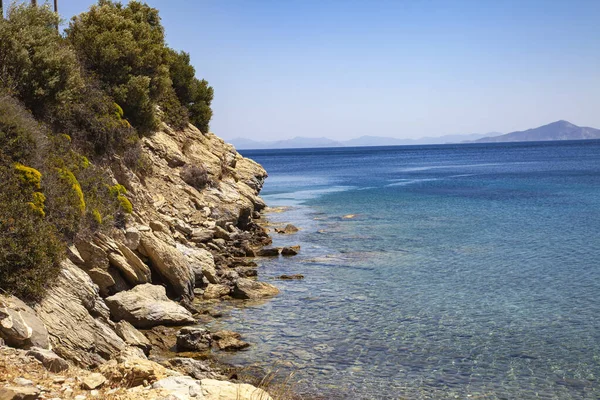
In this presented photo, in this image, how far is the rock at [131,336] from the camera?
50.4 feet

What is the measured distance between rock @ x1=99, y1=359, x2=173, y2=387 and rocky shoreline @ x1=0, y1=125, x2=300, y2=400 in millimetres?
21

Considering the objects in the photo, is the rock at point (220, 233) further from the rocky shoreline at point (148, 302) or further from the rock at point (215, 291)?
the rock at point (215, 291)

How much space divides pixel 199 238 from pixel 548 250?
62.3 ft

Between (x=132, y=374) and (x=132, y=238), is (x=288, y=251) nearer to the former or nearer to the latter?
(x=132, y=238)

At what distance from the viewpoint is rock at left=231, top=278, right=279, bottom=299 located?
2217 cm

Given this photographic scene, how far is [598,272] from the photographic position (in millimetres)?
25141

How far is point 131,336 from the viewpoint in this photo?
15602 mm

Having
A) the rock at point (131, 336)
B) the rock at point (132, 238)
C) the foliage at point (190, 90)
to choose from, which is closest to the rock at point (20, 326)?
the rock at point (131, 336)

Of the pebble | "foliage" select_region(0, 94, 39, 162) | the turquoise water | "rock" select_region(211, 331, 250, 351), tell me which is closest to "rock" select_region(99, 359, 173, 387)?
the pebble

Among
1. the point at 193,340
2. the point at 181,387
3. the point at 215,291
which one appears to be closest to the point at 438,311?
the point at 215,291

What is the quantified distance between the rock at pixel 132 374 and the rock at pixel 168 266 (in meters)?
10.1

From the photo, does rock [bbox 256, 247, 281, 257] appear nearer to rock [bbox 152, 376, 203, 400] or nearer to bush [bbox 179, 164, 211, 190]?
bush [bbox 179, 164, 211, 190]

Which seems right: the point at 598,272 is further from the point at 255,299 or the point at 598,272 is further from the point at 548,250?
the point at 255,299

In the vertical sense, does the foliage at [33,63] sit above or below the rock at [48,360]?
above
